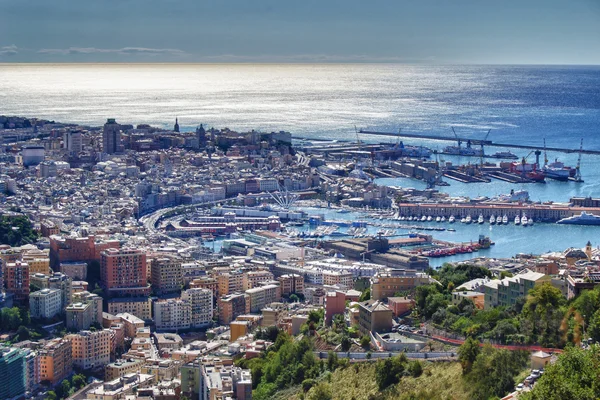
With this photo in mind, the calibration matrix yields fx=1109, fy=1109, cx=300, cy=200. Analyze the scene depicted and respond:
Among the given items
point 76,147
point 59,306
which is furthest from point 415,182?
point 59,306

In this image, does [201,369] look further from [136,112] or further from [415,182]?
[136,112]

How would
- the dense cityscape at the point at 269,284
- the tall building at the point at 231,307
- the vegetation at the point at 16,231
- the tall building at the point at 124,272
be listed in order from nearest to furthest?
the dense cityscape at the point at 269,284 → the tall building at the point at 231,307 → the tall building at the point at 124,272 → the vegetation at the point at 16,231

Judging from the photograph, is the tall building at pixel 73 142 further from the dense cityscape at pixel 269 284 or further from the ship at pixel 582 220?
the ship at pixel 582 220

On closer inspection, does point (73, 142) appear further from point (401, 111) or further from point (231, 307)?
point (401, 111)

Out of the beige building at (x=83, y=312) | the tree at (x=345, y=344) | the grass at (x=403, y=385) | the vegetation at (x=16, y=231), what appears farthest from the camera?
the vegetation at (x=16, y=231)

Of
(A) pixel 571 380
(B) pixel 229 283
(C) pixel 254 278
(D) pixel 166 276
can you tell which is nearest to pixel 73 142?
(D) pixel 166 276

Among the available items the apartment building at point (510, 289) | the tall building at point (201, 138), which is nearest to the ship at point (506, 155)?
Result: the tall building at point (201, 138)

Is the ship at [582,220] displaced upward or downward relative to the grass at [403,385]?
downward
